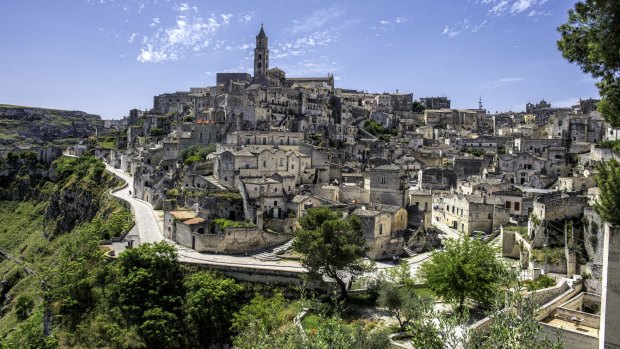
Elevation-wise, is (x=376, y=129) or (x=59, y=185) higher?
(x=376, y=129)

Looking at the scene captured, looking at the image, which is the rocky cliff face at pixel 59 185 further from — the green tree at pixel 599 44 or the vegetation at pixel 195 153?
the green tree at pixel 599 44

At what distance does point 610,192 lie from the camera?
1384 centimetres

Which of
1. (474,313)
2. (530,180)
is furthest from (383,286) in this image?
(530,180)

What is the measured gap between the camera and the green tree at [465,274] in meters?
26.5

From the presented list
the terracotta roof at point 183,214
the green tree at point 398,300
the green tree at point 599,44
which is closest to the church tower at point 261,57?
the terracotta roof at point 183,214

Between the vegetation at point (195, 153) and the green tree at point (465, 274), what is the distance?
38.2 metres

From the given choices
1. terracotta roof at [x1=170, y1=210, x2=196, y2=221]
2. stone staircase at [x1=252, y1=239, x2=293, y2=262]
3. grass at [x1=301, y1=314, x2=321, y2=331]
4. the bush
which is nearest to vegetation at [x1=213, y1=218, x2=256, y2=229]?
stone staircase at [x1=252, y1=239, x2=293, y2=262]

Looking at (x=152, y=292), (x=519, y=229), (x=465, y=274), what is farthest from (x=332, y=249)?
(x=519, y=229)

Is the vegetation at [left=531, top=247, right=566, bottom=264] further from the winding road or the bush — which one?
the bush

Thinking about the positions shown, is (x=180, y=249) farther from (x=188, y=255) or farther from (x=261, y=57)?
(x=261, y=57)

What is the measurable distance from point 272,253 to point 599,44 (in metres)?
31.4

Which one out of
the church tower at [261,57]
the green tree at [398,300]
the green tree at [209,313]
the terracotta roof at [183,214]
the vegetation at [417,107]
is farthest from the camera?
the vegetation at [417,107]

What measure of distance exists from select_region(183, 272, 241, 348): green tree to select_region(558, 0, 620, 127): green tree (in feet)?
87.2

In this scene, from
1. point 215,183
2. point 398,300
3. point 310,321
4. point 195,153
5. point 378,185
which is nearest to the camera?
point 398,300
